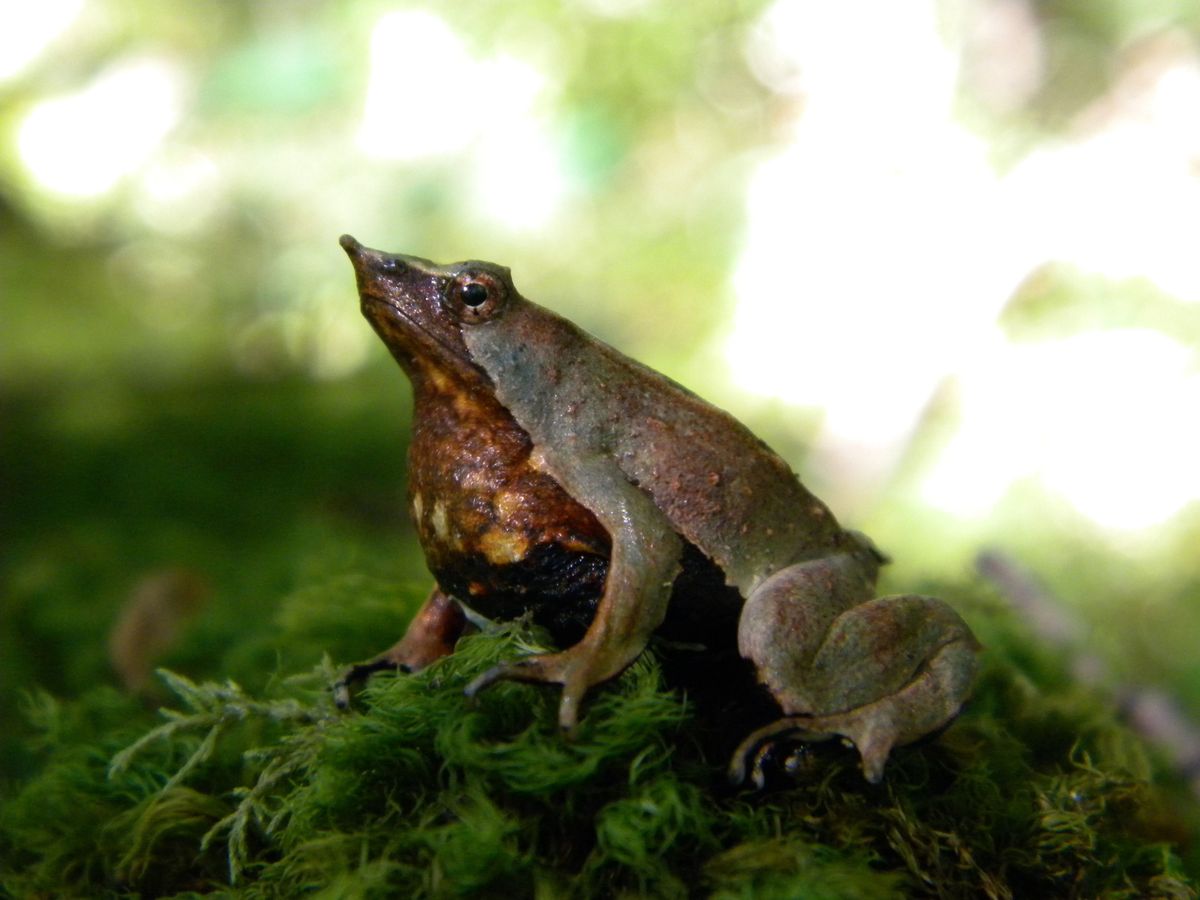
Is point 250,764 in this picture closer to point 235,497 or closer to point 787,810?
point 787,810

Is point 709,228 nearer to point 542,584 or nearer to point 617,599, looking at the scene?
point 542,584

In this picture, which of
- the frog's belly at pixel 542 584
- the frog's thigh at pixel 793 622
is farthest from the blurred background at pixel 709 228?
the frog's thigh at pixel 793 622

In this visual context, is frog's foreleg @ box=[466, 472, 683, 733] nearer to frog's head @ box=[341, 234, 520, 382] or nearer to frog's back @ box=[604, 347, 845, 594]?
frog's back @ box=[604, 347, 845, 594]

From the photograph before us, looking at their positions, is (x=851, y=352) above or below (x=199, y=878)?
above

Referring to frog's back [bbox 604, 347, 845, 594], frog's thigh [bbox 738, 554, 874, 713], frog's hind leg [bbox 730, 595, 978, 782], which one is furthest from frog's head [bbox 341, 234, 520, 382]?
Result: frog's hind leg [bbox 730, 595, 978, 782]

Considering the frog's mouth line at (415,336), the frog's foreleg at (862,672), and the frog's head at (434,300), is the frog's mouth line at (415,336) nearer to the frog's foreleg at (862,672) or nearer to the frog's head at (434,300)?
the frog's head at (434,300)

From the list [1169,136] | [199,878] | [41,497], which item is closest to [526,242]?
[41,497]
